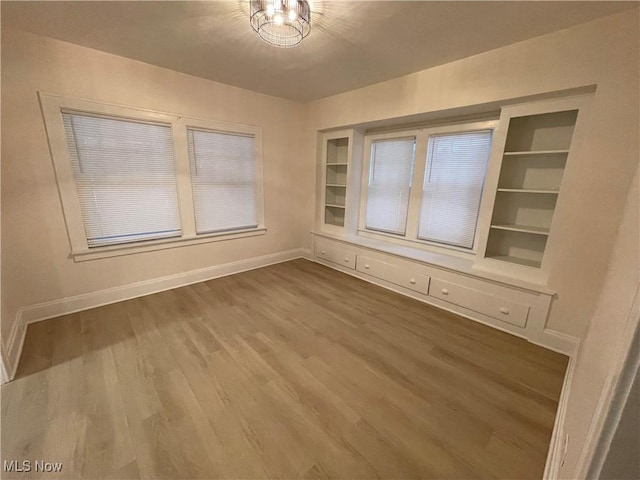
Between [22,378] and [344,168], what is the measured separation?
13.4 ft

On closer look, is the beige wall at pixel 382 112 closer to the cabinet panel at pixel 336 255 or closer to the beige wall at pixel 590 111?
the beige wall at pixel 590 111

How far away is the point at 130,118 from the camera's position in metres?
2.66

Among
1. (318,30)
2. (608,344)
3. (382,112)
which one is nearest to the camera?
(608,344)

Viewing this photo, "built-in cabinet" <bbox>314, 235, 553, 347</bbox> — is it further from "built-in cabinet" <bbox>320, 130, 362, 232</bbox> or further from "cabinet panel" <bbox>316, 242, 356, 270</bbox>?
"built-in cabinet" <bbox>320, 130, 362, 232</bbox>

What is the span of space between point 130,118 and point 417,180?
3.36 m

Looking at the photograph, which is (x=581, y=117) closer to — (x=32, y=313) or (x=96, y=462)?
(x=96, y=462)

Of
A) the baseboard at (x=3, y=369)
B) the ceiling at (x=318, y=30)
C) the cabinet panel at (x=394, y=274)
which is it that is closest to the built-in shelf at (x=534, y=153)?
the ceiling at (x=318, y=30)

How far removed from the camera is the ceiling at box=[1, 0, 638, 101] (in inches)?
68.2

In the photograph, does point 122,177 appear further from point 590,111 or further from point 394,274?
point 590,111

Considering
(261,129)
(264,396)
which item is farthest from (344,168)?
(264,396)

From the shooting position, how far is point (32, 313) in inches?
95.2

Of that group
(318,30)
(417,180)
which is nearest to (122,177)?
(318,30)

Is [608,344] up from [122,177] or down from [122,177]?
down

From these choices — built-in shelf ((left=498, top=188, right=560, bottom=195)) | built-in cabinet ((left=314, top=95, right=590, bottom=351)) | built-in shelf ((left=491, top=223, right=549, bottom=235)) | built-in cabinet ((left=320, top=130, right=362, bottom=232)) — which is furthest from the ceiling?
built-in shelf ((left=491, top=223, right=549, bottom=235))
